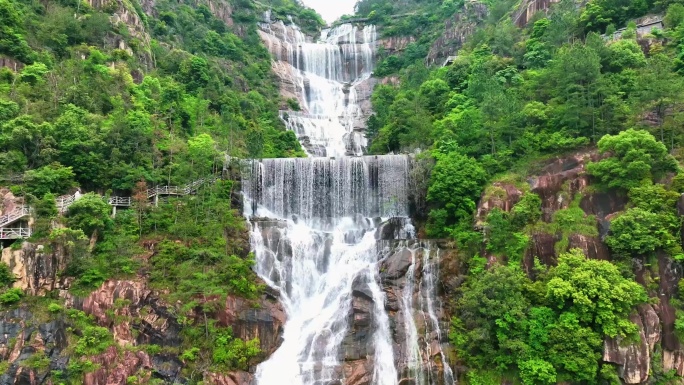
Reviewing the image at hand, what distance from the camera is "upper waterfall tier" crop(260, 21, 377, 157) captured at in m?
51.8

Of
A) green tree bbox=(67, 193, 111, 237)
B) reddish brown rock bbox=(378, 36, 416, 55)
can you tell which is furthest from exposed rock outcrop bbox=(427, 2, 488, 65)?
green tree bbox=(67, 193, 111, 237)

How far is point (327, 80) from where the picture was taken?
214 ft

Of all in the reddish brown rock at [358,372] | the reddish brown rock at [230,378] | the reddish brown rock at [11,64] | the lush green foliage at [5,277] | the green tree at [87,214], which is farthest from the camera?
the reddish brown rock at [11,64]

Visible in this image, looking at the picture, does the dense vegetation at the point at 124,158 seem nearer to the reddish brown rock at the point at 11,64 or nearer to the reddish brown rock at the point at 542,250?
the reddish brown rock at the point at 11,64

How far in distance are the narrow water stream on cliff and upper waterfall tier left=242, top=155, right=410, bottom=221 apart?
8 cm

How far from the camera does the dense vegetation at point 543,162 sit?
21.3m

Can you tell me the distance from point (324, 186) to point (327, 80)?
3341 centimetres

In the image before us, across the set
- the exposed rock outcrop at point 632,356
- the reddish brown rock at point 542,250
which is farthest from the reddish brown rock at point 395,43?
the exposed rock outcrop at point 632,356

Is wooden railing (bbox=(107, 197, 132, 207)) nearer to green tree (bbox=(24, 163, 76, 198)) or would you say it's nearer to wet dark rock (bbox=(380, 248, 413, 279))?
green tree (bbox=(24, 163, 76, 198))

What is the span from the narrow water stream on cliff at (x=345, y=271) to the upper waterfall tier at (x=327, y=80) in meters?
13.9

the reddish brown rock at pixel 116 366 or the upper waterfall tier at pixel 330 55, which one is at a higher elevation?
the upper waterfall tier at pixel 330 55

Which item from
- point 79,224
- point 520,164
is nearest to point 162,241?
point 79,224

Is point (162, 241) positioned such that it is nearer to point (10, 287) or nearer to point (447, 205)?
point (10, 287)

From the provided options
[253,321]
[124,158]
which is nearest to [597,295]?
[253,321]
